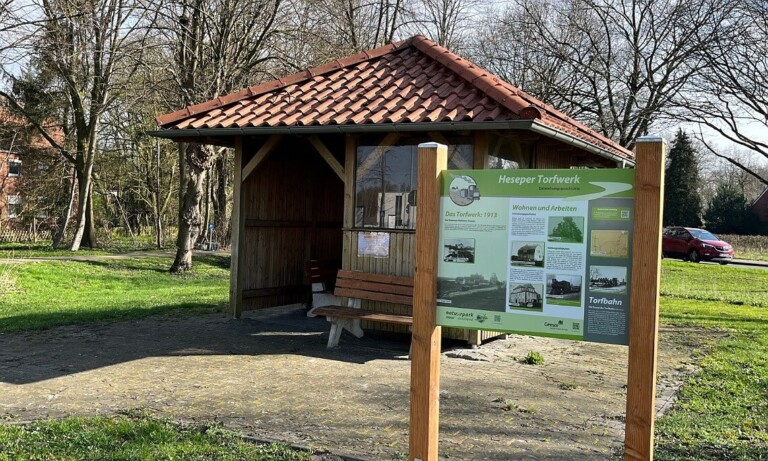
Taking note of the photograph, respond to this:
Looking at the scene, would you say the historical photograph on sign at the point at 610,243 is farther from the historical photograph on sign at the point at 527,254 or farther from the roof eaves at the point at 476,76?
the roof eaves at the point at 476,76

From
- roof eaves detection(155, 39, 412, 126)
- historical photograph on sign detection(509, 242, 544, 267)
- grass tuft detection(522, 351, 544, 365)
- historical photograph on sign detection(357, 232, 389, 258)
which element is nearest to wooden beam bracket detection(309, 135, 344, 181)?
historical photograph on sign detection(357, 232, 389, 258)

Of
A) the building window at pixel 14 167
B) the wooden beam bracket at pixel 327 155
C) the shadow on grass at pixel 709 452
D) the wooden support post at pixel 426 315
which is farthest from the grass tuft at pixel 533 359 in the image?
the building window at pixel 14 167

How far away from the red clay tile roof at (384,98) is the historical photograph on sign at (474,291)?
390 cm

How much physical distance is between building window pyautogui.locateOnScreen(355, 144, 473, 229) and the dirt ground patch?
1.67m

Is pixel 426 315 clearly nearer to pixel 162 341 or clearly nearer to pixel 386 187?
pixel 386 187

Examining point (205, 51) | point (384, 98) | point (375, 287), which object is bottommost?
point (375, 287)

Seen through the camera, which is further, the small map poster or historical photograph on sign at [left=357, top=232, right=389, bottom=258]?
historical photograph on sign at [left=357, top=232, right=389, bottom=258]

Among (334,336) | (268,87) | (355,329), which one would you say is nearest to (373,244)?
(355,329)

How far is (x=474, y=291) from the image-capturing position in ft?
13.4

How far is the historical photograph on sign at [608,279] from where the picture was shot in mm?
3719

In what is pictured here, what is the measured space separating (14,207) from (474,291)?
32966mm

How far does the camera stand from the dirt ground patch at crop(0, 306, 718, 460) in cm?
540

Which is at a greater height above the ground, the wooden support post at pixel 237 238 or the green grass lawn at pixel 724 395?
the wooden support post at pixel 237 238

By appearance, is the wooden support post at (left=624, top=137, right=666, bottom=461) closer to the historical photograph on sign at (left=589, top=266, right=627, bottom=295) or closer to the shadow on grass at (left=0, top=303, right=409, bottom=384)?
the historical photograph on sign at (left=589, top=266, right=627, bottom=295)
